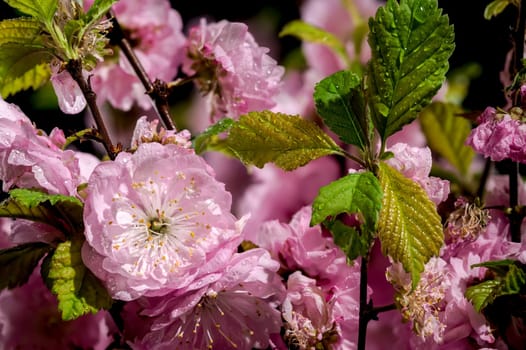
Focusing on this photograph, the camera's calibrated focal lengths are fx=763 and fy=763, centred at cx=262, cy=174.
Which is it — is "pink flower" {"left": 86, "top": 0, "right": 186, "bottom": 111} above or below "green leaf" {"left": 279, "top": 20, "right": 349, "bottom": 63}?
above

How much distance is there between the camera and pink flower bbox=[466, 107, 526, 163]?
1.72 feet

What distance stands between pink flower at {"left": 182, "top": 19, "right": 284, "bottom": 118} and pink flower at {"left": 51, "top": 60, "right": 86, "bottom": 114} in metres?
0.15

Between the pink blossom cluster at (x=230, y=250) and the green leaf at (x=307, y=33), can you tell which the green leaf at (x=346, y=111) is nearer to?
the pink blossom cluster at (x=230, y=250)

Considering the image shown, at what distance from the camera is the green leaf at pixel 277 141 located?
53 centimetres

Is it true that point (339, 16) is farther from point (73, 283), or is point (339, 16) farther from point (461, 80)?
point (73, 283)

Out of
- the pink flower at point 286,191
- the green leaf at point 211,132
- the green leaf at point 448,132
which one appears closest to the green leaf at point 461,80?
the green leaf at point 448,132

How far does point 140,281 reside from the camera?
53cm

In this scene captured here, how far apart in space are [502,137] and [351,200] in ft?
0.41

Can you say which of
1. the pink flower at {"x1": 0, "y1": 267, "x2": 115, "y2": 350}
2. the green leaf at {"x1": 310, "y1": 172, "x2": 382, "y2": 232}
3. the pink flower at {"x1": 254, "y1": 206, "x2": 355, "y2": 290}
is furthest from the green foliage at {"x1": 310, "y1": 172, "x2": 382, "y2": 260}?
the pink flower at {"x1": 0, "y1": 267, "x2": 115, "y2": 350}

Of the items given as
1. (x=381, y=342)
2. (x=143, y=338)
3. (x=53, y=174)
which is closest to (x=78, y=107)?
(x=53, y=174)

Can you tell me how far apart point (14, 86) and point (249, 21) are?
721 mm

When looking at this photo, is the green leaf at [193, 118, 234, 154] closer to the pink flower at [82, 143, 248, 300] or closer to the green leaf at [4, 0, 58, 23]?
the pink flower at [82, 143, 248, 300]

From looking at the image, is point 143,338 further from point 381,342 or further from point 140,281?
point 381,342

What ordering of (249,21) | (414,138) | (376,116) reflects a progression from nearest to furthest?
(376,116)
(414,138)
(249,21)
